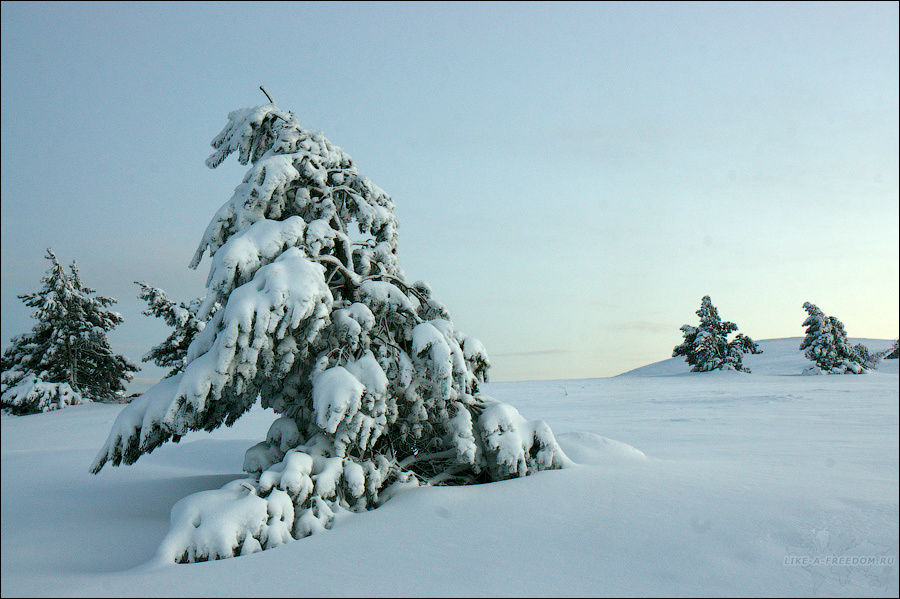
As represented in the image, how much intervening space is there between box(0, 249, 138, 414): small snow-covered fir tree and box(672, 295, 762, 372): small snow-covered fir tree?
35694 millimetres

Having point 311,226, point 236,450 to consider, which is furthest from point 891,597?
point 236,450

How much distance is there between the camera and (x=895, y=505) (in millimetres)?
4551

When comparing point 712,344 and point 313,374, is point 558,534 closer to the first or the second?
point 313,374

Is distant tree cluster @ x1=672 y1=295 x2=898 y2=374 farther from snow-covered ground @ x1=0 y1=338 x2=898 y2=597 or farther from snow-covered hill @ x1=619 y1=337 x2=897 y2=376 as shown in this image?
snow-covered ground @ x1=0 y1=338 x2=898 y2=597

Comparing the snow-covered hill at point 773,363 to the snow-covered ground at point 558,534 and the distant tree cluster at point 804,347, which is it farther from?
the snow-covered ground at point 558,534

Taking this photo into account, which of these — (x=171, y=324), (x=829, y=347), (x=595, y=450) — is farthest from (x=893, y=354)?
(x=171, y=324)

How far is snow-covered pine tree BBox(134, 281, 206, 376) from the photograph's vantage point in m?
21.5

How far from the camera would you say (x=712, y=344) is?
3828cm

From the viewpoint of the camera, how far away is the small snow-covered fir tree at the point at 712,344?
37.4m

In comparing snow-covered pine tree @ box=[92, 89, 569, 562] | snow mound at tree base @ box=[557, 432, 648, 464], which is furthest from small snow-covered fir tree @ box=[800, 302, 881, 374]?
snow-covered pine tree @ box=[92, 89, 569, 562]

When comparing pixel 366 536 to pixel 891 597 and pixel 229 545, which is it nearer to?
pixel 229 545

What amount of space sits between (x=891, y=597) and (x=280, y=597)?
3.83m

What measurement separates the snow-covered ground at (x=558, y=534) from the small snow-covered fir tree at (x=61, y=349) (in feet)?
58.2

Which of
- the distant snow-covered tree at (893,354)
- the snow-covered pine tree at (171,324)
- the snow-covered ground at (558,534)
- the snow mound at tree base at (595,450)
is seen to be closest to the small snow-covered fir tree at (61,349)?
the snow-covered pine tree at (171,324)
